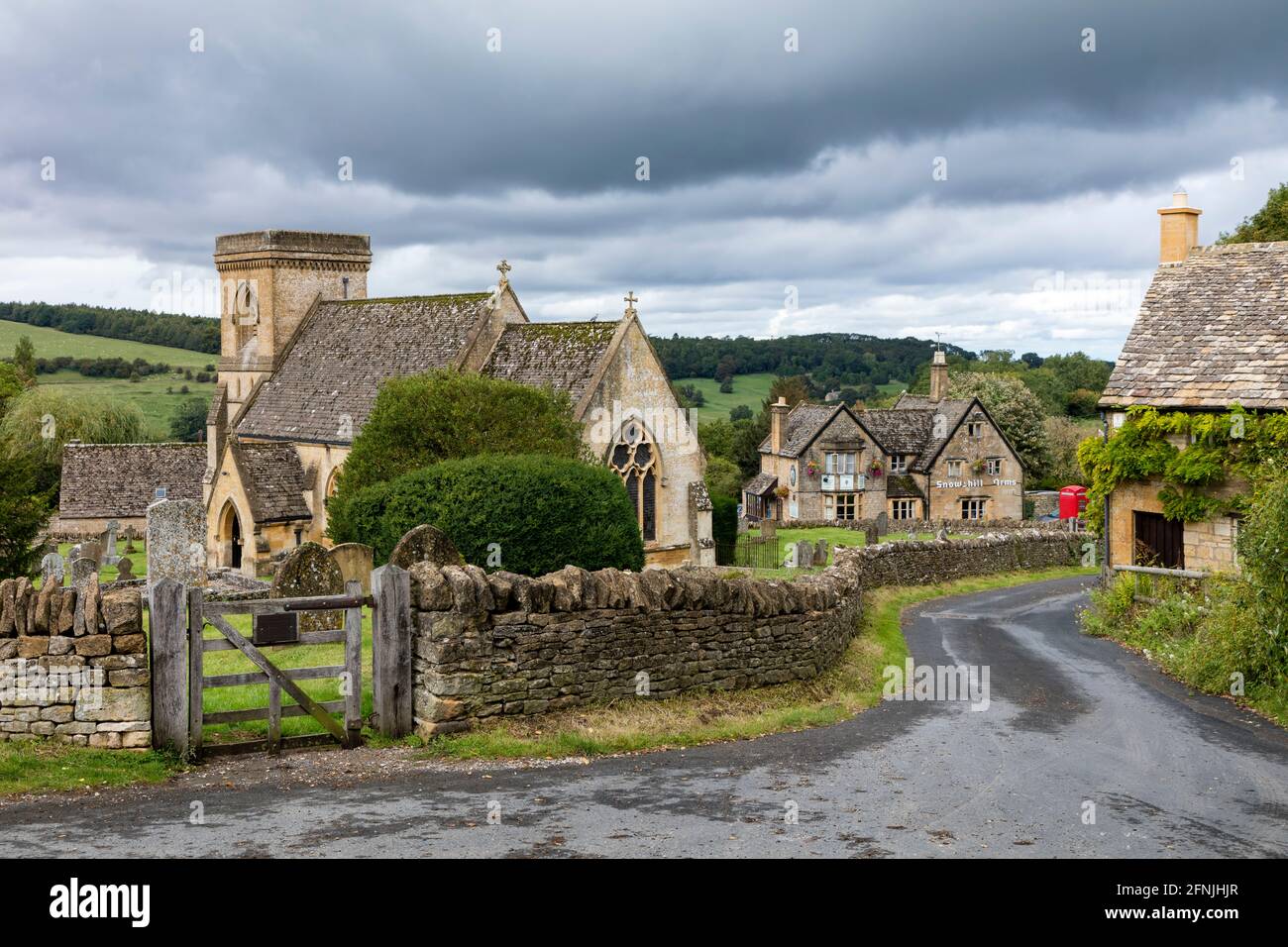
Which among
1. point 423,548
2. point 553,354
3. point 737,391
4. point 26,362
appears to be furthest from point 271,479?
point 737,391

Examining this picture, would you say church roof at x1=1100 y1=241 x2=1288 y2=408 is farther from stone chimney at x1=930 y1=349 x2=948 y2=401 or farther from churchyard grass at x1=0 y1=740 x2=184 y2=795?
stone chimney at x1=930 y1=349 x2=948 y2=401

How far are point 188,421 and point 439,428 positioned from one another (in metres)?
96.0

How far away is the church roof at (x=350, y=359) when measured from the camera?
4509 centimetres

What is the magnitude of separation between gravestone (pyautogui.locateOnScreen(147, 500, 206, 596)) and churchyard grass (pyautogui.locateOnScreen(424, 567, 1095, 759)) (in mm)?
15135

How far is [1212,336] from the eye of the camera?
87.6 feet

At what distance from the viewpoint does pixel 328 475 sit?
46.0m

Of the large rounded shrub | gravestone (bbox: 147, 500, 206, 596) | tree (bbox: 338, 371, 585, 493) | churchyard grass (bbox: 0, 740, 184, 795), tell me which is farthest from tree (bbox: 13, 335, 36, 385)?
churchyard grass (bbox: 0, 740, 184, 795)

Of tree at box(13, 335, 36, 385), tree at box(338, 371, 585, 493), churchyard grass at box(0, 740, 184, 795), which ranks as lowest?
churchyard grass at box(0, 740, 184, 795)

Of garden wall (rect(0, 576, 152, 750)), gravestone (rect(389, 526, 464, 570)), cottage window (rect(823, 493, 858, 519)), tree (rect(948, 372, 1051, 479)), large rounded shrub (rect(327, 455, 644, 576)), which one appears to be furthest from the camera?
tree (rect(948, 372, 1051, 479))

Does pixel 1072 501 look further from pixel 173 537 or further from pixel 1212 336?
pixel 173 537

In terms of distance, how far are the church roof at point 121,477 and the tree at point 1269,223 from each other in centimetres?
5087

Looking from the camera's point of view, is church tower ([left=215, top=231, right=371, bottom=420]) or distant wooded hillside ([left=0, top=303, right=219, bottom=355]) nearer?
church tower ([left=215, top=231, right=371, bottom=420])

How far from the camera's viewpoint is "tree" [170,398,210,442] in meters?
118

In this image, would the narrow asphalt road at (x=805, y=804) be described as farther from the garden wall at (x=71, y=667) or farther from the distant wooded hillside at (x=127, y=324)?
the distant wooded hillside at (x=127, y=324)
